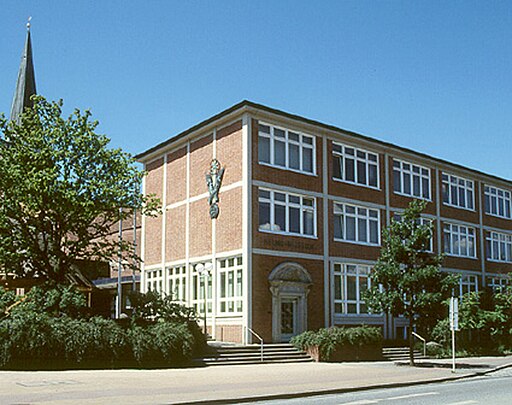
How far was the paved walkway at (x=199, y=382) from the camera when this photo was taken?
14.4 meters

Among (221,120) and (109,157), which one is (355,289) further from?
(109,157)

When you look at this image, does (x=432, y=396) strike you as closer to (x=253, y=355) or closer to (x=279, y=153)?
(x=253, y=355)

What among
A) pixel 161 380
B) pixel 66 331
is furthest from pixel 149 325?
pixel 161 380

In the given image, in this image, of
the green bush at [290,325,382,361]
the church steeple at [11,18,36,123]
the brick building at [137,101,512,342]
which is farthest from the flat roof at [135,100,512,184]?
the church steeple at [11,18,36,123]

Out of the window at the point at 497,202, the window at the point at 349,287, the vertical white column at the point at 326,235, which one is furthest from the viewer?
the window at the point at 497,202

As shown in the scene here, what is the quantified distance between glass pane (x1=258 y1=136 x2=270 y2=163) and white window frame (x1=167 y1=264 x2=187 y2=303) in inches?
273

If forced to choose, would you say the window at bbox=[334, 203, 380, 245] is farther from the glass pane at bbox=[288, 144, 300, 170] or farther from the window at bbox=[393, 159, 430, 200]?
the glass pane at bbox=[288, 144, 300, 170]

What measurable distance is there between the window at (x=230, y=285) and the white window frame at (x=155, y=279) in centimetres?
583

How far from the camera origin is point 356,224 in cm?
3353

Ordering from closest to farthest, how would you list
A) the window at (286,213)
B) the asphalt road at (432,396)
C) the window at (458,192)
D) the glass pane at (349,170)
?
1. the asphalt road at (432,396)
2. the window at (286,213)
3. the glass pane at (349,170)
4. the window at (458,192)

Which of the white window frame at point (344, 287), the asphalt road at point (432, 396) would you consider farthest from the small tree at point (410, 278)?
the asphalt road at point (432, 396)

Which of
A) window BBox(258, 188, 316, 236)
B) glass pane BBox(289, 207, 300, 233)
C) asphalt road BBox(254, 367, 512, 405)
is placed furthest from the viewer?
glass pane BBox(289, 207, 300, 233)

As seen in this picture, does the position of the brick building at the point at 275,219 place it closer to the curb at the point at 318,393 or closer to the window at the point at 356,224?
the window at the point at 356,224

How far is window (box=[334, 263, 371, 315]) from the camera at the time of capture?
3195cm
